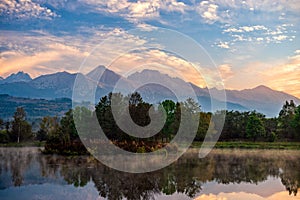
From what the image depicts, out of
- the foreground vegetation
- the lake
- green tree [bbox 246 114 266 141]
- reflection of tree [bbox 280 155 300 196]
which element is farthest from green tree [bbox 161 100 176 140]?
reflection of tree [bbox 280 155 300 196]

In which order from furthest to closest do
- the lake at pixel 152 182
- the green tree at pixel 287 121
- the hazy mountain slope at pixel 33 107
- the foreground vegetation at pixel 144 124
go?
the hazy mountain slope at pixel 33 107 < the green tree at pixel 287 121 < the foreground vegetation at pixel 144 124 < the lake at pixel 152 182

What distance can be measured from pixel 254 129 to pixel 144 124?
1516 cm

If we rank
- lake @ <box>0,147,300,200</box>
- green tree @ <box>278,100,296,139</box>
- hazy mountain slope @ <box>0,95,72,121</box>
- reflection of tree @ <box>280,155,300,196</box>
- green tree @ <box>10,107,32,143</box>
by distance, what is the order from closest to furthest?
lake @ <box>0,147,300,200</box> < reflection of tree @ <box>280,155,300,196</box> < green tree @ <box>10,107,32,143</box> < green tree @ <box>278,100,296,139</box> < hazy mountain slope @ <box>0,95,72,121</box>

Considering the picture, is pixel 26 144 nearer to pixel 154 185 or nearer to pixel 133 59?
pixel 133 59

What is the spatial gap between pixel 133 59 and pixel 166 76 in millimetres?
2047

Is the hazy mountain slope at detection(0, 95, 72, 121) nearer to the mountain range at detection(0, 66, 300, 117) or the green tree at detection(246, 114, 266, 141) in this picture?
the mountain range at detection(0, 66, 300, 117)

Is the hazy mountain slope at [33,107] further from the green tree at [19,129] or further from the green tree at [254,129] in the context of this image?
the green tree at [254,129]

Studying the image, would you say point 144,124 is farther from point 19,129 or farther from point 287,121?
point 287,121

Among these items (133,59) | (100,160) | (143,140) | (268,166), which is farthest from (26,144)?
(268,166)

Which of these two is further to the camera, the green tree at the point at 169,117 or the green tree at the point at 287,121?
the green tree at the point at 287,121

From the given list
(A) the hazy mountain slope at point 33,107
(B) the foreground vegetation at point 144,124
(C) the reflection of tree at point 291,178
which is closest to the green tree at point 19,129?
(B) the foreground vegetation at point 144,124

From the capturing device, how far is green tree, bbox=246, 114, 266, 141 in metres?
32.6

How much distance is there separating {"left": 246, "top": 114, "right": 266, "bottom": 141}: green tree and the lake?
61.0 feet

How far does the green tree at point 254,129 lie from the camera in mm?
32619
